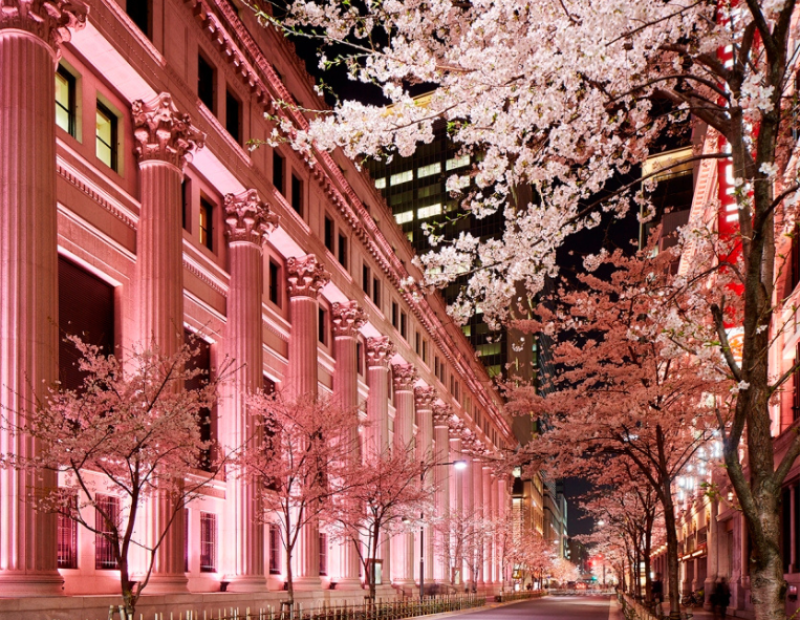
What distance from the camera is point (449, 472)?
275 feet

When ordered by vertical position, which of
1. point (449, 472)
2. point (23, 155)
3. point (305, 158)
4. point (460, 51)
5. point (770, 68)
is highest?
point (305, 158)

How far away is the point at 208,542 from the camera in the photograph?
106ft

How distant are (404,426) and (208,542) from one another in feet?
116

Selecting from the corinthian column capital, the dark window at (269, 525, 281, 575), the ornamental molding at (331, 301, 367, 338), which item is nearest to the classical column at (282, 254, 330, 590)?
the dark window at (269, 525, 281, 575)

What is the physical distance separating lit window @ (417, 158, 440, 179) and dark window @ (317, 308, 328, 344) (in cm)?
11973

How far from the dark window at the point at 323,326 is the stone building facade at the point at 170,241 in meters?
0.12

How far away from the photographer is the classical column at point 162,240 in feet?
86.3

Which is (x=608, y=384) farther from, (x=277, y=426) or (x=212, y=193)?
(x=212, y=193)

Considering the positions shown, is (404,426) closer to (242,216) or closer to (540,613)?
(540,613)

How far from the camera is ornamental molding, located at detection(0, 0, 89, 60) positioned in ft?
68.5

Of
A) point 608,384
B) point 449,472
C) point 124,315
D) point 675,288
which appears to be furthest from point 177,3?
point 449,472

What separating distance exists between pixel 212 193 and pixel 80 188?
33.7ft

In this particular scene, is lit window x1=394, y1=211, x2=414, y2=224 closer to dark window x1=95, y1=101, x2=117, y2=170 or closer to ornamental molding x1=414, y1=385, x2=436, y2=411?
ornamental molding x1=414, y1=385, x2=436, y2=411

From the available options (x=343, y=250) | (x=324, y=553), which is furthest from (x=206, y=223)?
(x=324, y=553)
